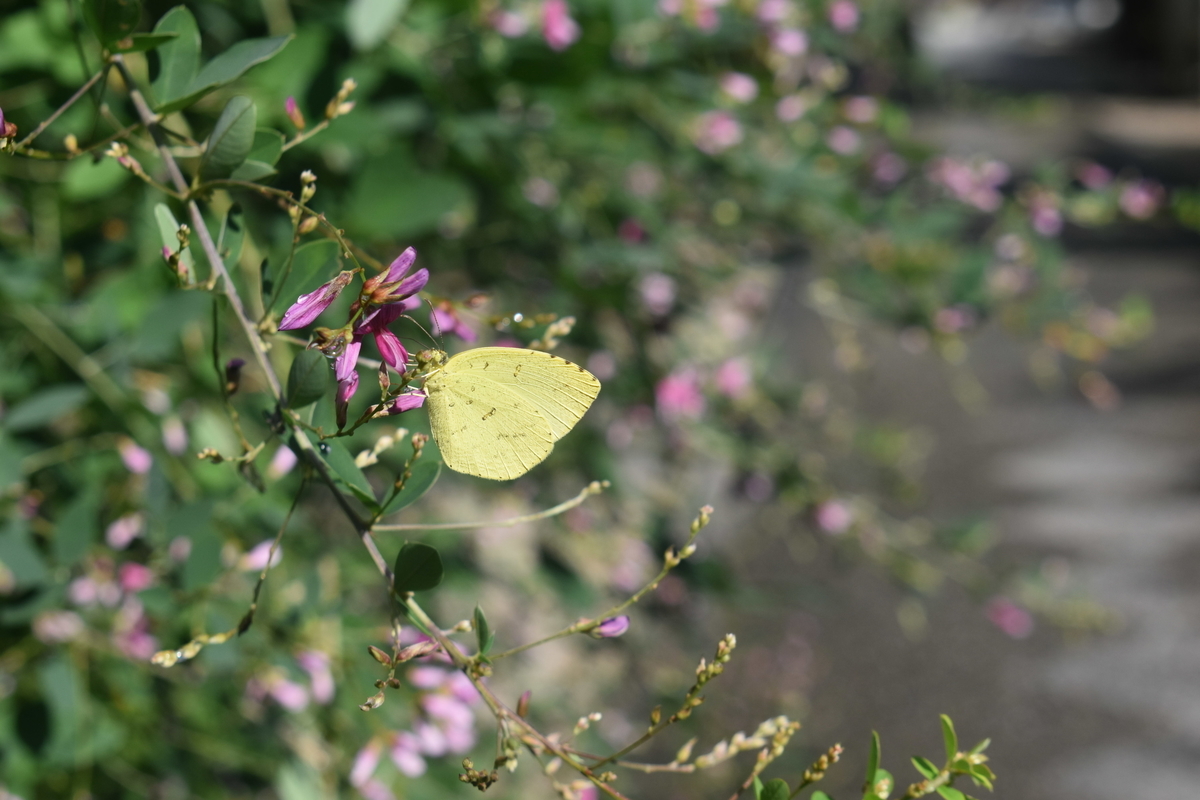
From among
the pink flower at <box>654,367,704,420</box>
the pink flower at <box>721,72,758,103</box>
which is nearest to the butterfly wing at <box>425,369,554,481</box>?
the pink flower at <box>654,367,704,420</box>

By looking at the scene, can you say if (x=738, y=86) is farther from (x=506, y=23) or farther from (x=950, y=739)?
(x=950, y=739)

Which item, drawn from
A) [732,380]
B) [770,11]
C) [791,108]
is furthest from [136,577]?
[791,108]

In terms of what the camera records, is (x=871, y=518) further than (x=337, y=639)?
Yes

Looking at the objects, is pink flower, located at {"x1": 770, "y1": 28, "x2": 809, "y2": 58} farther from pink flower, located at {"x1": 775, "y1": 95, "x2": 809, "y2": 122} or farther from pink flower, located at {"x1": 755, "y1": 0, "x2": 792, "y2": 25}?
pink flower, located at {"x1": 775, "y1": 95, "x2": 809, "y2": 122}

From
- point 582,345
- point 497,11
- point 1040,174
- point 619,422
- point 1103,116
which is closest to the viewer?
point 497,11

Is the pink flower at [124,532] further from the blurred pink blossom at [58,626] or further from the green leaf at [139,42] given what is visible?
the green leaf at [139,42]

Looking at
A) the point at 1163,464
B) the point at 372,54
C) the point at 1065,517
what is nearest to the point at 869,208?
the point at 372,54

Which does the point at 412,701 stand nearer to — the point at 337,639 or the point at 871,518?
the point at 337,639
